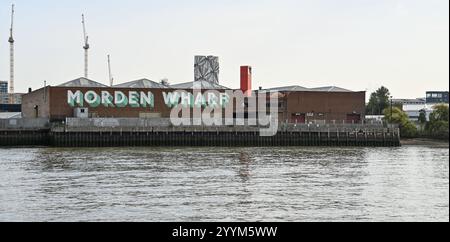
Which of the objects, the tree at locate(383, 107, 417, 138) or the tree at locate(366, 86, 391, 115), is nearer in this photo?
the tree at locate(383, 107, 417, 138)

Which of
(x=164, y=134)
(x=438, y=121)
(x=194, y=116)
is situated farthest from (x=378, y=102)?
(x=164, y=134)

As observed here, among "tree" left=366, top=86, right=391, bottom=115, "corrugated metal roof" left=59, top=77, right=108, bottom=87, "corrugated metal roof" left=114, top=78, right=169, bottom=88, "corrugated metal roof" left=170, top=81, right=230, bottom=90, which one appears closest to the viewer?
"corrugated metal roof" left=59, top=77, right=108, bottom=87

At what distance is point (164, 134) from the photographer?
248ft

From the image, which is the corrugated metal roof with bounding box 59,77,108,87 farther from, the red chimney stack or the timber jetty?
the red chimney stack

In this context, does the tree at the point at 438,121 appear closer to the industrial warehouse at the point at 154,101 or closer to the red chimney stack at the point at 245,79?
the industrial warehouse at the point at 154,101

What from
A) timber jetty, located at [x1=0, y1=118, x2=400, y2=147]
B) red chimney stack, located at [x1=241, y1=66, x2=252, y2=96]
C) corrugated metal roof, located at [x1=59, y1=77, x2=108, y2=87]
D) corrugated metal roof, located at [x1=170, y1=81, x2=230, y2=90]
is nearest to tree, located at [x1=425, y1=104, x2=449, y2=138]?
timber jetty, located at [x1=0, y1=118, x2=400, y2=147]

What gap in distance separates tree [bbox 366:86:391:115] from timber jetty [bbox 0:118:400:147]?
6900cm

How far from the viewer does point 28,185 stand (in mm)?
28594

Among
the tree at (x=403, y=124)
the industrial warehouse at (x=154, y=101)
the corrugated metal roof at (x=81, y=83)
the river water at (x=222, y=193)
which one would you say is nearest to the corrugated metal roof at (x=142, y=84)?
the industrial warehouse at (x=154, y=101)

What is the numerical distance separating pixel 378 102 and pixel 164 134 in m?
86.5

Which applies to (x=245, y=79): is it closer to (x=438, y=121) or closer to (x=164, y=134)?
(x=164, y=134)

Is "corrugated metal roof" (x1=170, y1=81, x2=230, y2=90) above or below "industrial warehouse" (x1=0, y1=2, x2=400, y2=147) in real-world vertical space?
above

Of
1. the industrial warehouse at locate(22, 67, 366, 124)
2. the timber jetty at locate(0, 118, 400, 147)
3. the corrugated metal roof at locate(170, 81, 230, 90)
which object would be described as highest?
the corrugated metal roof at locate(170, 81, 230, 90)

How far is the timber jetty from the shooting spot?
74.1 m
